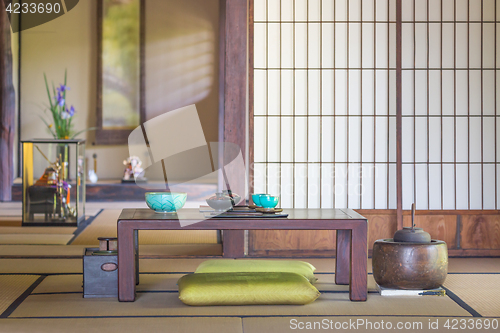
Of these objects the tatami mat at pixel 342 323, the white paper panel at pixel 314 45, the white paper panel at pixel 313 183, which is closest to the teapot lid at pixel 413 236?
the tatami mat at pixel 342 323

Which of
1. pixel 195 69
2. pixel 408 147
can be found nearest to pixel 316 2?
pixel 408 147

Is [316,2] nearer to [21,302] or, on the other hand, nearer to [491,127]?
[491,127]

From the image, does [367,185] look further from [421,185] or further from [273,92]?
[273,92]

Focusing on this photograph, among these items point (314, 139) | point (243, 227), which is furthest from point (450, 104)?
→ point (243, 227)

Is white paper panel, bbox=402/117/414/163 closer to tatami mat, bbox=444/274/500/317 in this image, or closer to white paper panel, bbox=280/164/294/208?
white paper panel, bbox=280/164/294/208

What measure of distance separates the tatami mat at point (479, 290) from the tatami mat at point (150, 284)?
0.45m

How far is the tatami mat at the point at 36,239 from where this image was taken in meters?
3.97

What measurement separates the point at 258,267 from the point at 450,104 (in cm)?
196

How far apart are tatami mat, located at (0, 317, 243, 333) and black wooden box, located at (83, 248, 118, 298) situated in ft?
1.08

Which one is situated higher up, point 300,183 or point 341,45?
point 341,45

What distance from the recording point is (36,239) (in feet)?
13.5

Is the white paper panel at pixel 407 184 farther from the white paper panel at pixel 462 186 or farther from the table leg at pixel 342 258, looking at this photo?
the table leg at pixel 342 258

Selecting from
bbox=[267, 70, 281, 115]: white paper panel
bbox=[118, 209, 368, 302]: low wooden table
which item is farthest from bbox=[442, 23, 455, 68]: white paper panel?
bbox=[118, 209, 368, 302]: low wooden table

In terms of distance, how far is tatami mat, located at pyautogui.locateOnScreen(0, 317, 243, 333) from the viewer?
205 centimetres
